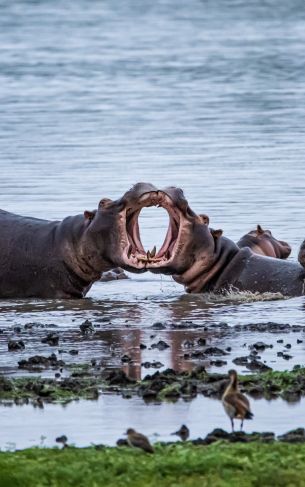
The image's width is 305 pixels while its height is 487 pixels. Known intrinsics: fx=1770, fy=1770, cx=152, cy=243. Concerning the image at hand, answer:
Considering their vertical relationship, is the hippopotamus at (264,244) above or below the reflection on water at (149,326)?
above

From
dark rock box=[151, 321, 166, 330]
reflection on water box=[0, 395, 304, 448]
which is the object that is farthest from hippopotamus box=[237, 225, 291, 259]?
reflection on water box=[0, 395, 304, 448]

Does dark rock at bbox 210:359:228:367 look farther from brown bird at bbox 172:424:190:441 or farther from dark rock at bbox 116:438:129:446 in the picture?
dark rock at bbox 116:438:129:446

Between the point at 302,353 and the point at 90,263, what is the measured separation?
3.89 metres

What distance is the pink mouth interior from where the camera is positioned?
47.9 ft

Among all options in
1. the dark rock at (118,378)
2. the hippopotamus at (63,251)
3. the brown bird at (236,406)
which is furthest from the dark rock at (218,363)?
the hippopotamus at (63,251)

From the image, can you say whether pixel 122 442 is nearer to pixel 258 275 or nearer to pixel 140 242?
pixel 140 242

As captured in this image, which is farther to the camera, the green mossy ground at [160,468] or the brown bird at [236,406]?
the brown bird at [236,406]

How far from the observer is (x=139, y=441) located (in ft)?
27.9

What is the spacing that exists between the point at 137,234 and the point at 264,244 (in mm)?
1649

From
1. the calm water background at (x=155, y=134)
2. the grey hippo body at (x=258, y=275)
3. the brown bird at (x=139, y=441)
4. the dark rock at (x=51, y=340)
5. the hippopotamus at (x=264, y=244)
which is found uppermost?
the calm water background at (x=155, y=134)

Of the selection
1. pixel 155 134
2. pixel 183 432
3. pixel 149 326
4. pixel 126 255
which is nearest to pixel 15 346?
pixel 149 326

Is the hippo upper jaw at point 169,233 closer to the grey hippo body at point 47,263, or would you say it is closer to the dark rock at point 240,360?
the grey hippo body at point 47,263

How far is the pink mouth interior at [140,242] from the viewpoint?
575 inches

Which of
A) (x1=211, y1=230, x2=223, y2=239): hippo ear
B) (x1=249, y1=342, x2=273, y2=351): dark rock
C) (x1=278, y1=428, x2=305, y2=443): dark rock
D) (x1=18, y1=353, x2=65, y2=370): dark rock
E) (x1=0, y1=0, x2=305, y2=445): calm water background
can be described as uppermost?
(x1=0, y1=0, x2=305, y2=445): calm water background
